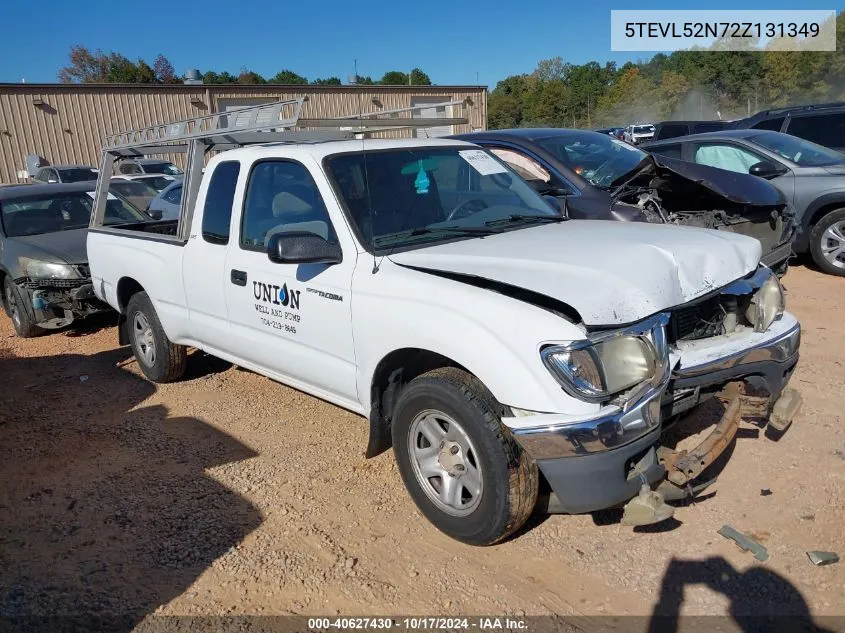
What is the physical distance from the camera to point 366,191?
3941 millimetres

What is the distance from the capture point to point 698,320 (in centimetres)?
344

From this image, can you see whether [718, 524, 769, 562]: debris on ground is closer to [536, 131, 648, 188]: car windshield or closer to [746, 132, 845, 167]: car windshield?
[536, 131, 648, 188]: car windshield

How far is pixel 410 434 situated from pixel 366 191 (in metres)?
1.41

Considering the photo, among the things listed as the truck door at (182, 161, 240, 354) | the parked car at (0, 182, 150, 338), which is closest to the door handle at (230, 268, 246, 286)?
the truck door at (182, 161, 240, 354)

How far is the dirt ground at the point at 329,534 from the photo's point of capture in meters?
2.99

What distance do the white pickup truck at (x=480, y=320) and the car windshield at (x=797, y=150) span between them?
5.60 meters

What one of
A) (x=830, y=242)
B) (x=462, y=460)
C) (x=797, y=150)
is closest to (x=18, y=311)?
(x=462, y=460)

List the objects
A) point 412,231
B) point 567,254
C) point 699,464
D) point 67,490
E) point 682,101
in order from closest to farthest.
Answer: point 699,464 → point 567,254 → point 412,231 → point 67,490 → point 682,101

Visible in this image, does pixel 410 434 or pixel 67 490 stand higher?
pixel 410 434

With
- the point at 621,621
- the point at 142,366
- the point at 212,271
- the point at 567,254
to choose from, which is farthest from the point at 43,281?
the point at 621,621

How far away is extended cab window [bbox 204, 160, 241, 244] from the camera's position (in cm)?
456

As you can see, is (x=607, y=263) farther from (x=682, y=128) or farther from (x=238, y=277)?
(x=682, y=128)

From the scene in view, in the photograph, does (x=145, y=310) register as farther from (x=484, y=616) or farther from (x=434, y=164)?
(x=484, y=616)

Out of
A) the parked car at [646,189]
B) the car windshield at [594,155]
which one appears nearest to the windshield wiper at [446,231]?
the parked car at [646,189]
